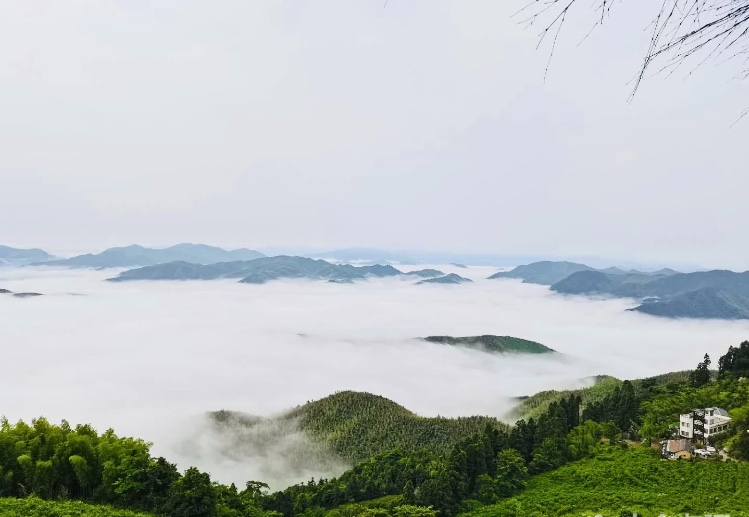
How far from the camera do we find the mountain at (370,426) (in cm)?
8669

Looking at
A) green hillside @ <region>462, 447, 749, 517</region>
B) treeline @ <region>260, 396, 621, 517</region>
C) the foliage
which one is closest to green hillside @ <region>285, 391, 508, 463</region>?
treeline @ <region>260, 396, 621, 517</region>

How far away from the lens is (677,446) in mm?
37125

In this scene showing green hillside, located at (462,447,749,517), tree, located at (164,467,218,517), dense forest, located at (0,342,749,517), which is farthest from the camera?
green hillside, located at (462,447,749,517)

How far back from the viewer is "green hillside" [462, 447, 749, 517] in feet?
84.7

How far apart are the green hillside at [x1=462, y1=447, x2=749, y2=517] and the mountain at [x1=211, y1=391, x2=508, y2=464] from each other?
44.5 meters

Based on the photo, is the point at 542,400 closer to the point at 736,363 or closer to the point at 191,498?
the point at 736,363

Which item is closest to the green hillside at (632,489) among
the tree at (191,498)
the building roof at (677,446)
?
the building roof at (677,446)

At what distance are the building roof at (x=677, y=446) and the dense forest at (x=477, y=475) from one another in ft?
5.44

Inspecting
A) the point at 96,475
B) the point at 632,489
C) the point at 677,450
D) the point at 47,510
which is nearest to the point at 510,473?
the point at 632,489

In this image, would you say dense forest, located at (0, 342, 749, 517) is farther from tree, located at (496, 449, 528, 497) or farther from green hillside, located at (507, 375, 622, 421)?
green hillside, located at (507, 375, 622, 421)

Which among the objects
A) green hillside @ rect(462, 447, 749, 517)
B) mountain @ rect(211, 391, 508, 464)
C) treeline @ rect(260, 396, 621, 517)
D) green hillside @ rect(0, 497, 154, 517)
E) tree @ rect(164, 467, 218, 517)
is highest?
green hillside @ rect(0, 497, 154, 517)

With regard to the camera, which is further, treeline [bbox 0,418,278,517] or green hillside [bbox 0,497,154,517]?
treeline [bbox 0,418,278,517]

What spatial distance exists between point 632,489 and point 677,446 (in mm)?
9990

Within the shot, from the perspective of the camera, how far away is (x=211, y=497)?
77.9ft
